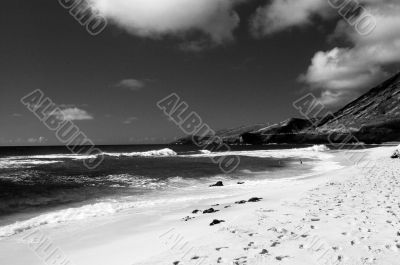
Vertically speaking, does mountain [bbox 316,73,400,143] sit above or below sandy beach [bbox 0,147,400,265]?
above

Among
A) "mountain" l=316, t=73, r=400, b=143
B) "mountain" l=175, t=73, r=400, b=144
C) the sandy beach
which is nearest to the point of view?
the sandy beach

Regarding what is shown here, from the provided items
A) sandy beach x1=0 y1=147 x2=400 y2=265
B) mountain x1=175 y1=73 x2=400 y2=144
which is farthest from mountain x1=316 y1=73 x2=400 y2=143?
sandy beach x1=0 y1=147 x2=400 y2=265

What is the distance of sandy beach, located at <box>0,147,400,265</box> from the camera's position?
7398 millimetres

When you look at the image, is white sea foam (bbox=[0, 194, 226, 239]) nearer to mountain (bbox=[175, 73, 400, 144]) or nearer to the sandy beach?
the sandy beach

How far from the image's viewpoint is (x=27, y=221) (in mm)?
14695

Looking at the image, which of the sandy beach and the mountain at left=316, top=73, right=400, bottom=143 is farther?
the mountain at left=316, top=73, right=400, bottom=143

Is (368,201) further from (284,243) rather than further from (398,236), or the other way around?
(284,243)

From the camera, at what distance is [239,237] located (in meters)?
8.88

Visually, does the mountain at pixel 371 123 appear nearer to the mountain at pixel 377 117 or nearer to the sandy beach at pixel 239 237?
the mountain at pixel 377 117

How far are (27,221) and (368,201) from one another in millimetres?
14709

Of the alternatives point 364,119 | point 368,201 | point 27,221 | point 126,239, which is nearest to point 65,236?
point 126,239

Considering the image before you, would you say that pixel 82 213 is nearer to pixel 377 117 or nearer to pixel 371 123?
pixel 371 123

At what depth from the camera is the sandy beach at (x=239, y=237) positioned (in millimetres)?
7398

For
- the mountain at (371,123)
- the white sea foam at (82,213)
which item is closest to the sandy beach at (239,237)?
the white sea foam at (82,213)
